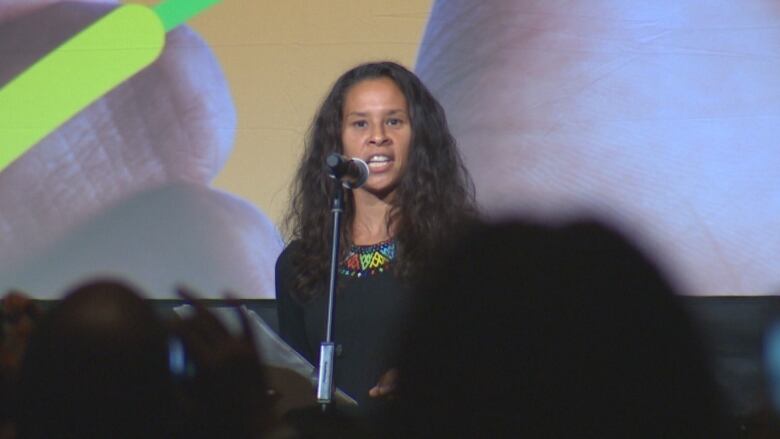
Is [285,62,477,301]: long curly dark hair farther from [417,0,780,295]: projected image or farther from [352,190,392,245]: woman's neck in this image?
[417,0,780,295]: projected image

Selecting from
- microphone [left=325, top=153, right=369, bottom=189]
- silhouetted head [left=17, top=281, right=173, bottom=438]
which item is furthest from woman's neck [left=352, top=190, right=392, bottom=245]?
silhouetted head [left=17, top=281, right=173, bottom=438]

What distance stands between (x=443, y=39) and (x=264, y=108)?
0.54m

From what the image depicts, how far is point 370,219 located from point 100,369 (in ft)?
5.81

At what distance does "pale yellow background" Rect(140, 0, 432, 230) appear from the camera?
10.5 ft

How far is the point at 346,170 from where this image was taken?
207 centimetres

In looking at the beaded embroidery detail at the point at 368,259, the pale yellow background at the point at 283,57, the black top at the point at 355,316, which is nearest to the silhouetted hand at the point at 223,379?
the black top at the point at 355,316

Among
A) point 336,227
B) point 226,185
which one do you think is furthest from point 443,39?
point 336,227

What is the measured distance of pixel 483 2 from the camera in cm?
314

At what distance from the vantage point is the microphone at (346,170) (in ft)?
6.68

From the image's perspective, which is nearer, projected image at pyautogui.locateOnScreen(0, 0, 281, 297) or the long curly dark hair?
the long curly dark hair

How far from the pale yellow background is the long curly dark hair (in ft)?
1.39

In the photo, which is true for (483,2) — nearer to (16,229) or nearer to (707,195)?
(707,195)

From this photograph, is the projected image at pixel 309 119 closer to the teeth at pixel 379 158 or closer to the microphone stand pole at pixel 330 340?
the teeth at pixel 379 158

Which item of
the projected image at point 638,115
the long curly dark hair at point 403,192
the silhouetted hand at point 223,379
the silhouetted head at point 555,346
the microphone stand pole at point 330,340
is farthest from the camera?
the projected image at point 638,115
